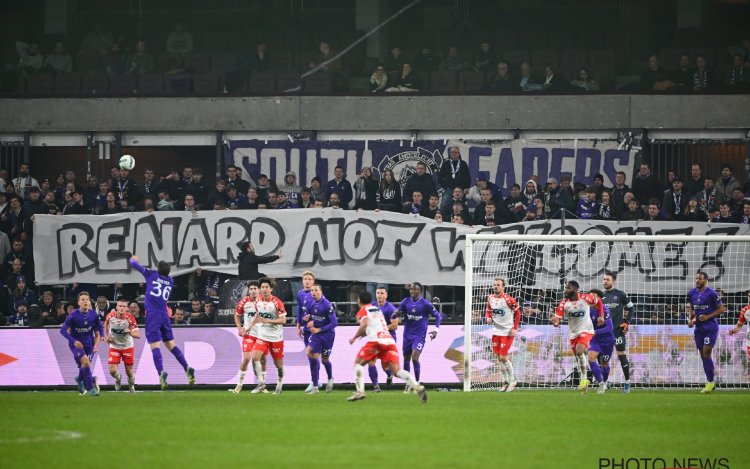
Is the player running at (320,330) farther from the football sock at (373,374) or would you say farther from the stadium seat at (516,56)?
→ the stadium seat at (516,56)

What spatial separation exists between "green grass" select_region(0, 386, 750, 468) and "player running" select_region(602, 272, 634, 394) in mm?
2237

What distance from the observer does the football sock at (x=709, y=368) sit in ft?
70.7

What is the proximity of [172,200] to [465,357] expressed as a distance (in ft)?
27.3

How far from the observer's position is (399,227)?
24984mm

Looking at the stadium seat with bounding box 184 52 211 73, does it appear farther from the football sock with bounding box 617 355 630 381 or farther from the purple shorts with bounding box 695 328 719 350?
the purple shorts with bounding box 695 328 719 350

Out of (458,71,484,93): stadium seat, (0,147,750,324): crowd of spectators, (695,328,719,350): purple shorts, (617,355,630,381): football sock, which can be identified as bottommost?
(617,355,630,381): football sock

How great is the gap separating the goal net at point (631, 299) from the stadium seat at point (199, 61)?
1136 cm

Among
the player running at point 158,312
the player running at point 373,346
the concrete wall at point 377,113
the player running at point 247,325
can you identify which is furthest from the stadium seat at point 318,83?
the player running at point 373,346


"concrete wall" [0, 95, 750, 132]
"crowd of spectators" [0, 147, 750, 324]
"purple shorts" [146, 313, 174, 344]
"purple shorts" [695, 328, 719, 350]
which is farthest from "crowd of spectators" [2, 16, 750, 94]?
"purple shorts" [146, 313, 174, 344]

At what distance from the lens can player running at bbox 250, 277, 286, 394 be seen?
21.5 meters

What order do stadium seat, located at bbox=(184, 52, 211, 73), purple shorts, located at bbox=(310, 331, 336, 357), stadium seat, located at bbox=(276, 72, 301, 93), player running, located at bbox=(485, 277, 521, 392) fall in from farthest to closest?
1. stadium seat, located at bbox=(184, 52, 211, 73)
2. stadium seat, located at bbox=(276, 72, 301, 93)
3. purple shorts, located at bbox=(310, 331, 336, 357)
4. player running, located at bbox=(485, 277, 521, 392)

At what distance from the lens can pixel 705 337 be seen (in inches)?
851

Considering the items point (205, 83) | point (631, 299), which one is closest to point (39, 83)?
point (205, 83)

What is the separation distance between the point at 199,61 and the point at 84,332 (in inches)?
491
